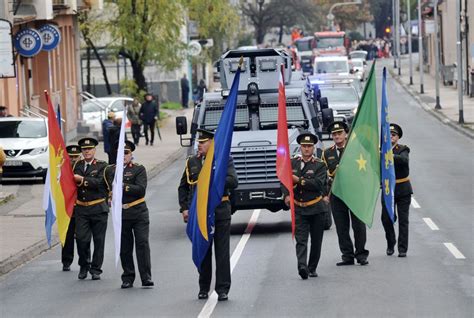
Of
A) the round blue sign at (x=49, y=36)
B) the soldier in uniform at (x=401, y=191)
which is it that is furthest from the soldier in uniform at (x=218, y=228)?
the round blue sign at (x=49, y=36)

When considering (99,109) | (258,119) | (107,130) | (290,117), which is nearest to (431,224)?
(290,117)

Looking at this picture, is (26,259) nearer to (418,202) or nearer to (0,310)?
(0,310)

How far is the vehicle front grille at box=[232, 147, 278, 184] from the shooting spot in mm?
22688

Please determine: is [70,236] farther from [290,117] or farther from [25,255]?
[290,117]

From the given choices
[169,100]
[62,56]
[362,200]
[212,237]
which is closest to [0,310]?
[212,237]

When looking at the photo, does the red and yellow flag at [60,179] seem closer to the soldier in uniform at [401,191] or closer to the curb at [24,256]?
Answer: the curb at [24,256]

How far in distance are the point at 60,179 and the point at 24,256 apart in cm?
344

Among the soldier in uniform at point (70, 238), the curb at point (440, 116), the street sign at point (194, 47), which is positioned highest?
the street sign at point (194, 47)

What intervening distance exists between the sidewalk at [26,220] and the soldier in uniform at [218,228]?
448 cm

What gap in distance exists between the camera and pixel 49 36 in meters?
42.2

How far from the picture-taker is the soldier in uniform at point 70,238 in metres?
18.6

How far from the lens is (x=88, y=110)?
181 ft

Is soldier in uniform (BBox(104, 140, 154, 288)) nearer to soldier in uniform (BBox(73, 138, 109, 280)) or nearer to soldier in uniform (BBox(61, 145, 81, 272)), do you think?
soldier in uniform (BBox(73, 138, 109, 280))

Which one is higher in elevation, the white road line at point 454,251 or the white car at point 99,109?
the white car at point 99,109
